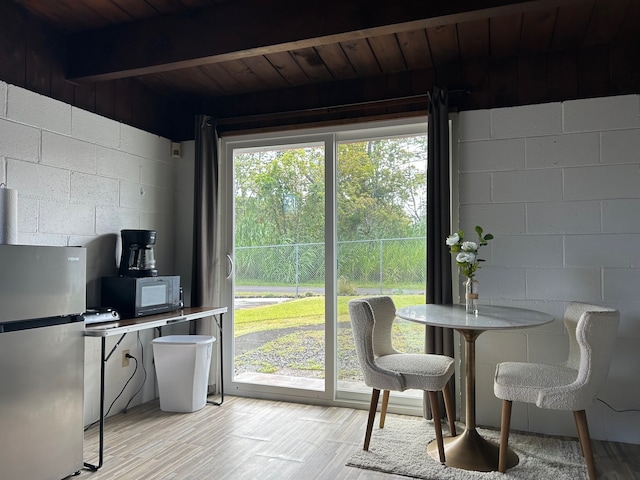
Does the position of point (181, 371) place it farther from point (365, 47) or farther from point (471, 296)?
point (365, 47)

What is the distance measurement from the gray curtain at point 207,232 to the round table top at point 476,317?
5.75 ft

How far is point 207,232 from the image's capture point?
377 centimetres

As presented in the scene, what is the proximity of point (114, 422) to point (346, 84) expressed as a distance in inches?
118

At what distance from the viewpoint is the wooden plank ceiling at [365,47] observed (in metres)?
2.51

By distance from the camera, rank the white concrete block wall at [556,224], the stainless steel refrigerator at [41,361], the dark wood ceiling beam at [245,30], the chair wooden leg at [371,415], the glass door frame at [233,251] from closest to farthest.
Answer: the stainless steel refrigerator at [41,361]
the dark wood ceiling beam at [245,30]
the chair wooden leg at [371,415]
the white concrete block wall at [556,224]
the glass door frame at [233,251]

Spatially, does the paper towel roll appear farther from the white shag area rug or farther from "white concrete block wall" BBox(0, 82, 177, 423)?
the white shag area rug

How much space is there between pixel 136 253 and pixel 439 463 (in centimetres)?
240

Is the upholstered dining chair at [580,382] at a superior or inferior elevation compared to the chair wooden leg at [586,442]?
superior

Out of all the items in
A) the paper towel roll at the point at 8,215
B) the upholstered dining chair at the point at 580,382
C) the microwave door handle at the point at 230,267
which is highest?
the paper towel roll at the point at 8,215

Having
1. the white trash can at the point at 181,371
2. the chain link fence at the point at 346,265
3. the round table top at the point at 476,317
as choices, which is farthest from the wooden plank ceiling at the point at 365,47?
the white trash can at the point at 181,371

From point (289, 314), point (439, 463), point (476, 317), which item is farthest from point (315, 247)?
point (439, 463)

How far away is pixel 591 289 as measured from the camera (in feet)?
9.61

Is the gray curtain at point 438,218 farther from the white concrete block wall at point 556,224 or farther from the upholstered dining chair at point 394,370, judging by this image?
the upholstered dining chair at point 394,370

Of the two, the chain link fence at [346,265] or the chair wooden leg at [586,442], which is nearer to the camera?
the chair wooden leg at [586,442]
